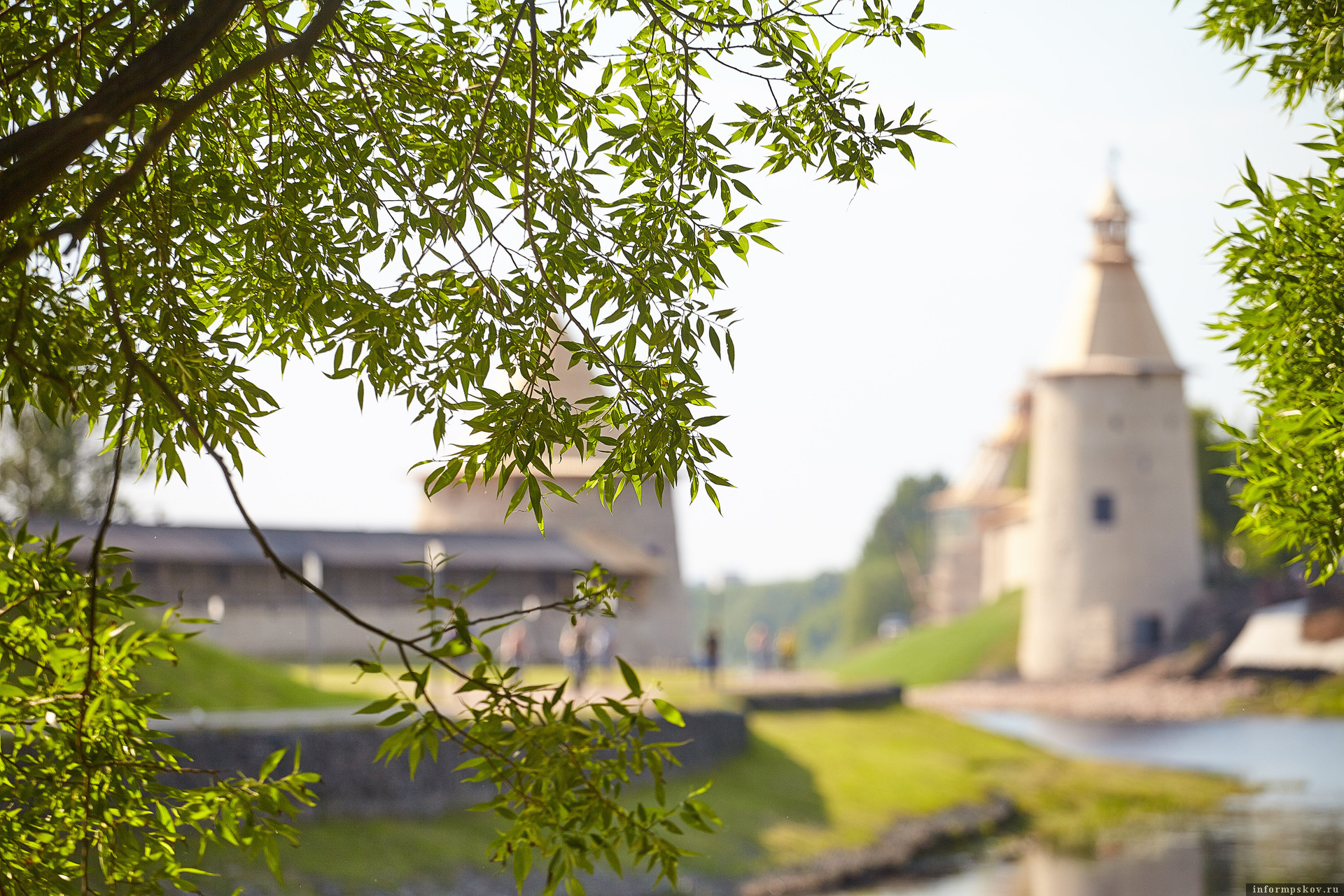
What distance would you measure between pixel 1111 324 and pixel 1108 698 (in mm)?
10919

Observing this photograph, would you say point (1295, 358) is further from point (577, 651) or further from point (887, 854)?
point (577, 651)

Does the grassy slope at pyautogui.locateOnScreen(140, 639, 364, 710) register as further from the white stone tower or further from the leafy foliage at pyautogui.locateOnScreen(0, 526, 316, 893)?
the white stone tower

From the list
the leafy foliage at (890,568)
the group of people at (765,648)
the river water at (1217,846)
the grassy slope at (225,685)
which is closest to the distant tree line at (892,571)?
the leafy foliage at (890,568)

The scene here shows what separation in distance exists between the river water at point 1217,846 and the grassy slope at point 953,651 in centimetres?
1658

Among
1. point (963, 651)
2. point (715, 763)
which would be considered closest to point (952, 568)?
point (963, 651)

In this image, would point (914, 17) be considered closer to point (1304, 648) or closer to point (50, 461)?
point (50, 461)

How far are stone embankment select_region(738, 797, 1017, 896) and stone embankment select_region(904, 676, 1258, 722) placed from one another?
12.7 meters

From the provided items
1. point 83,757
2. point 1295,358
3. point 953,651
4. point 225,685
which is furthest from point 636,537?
point 83,757

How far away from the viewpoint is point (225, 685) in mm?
15367

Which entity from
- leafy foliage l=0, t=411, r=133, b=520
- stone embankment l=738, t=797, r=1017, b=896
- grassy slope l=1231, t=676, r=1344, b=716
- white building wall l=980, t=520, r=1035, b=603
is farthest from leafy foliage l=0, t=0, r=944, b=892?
white building wall l=980, t=520, r=1035, b=603

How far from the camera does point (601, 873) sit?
13.4 m

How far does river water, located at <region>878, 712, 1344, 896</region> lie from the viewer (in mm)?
15188

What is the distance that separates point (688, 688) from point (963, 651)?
82.3 feet

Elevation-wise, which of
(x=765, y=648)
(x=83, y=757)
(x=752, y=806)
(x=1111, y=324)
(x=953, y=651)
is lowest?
(x=752, y=806)
